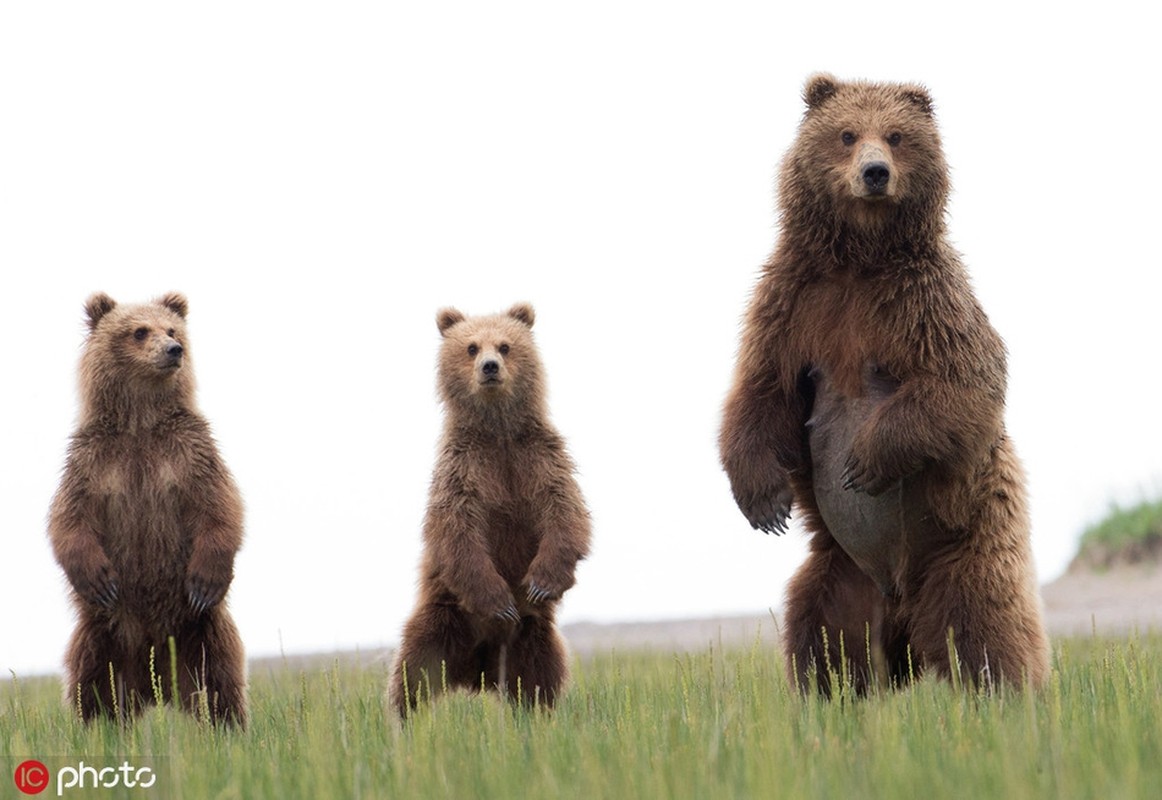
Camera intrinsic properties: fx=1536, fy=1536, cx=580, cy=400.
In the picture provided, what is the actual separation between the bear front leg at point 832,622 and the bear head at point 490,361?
1624mm

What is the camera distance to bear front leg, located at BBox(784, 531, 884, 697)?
6.67 m

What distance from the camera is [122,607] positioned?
711cm

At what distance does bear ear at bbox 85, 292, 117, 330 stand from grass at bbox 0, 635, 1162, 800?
1949 mm

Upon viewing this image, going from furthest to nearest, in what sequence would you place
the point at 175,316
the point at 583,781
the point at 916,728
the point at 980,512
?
the point at 175,316
the point at 980,512
the point at 916,728
the point at 583,781

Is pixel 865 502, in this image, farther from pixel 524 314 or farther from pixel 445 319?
pixel 445 319

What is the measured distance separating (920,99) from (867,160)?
0.69m

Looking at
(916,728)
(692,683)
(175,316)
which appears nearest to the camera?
(916,728)

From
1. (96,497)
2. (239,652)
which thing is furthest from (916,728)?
(96,497)

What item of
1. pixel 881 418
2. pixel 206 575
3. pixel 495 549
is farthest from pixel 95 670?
pixel 881 418

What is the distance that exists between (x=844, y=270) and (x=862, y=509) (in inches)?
40.5

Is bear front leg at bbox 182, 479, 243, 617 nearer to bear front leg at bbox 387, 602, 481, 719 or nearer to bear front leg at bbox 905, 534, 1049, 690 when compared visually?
bear front leg at bbox 387, 602, 481, 719

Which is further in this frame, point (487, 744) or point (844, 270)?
point (844, 270)

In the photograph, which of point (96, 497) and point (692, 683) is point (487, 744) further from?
point (96, 497)

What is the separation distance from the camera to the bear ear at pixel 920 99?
677cm
